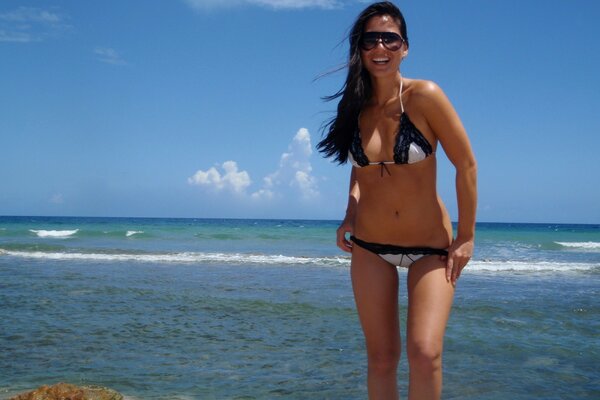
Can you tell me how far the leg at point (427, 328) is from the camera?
2664 mm

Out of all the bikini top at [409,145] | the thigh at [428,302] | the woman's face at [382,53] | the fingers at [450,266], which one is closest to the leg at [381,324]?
the thigh at [428,302]

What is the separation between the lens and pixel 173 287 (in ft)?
36.9

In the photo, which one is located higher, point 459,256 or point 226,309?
point 459,256

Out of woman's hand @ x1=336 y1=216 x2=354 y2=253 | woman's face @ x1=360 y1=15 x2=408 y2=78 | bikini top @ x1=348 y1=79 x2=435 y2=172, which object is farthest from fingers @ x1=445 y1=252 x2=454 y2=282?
woman's face @ x1=360 y1=15 x2=408 y2=78

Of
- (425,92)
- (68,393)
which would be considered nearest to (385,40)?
(425,92)

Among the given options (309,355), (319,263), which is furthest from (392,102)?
(319,263)

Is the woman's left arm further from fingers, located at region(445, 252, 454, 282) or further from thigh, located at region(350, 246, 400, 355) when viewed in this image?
thigh, located at region(350, 246, 400, 355)

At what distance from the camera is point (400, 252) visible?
117 inches

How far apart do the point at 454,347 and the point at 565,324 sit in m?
2.24

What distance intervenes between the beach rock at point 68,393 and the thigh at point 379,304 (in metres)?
2.41

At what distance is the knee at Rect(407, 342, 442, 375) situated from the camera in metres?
2.65

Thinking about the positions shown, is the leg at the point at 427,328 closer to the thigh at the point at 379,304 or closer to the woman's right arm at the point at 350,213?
the thigh at the point at 379,304

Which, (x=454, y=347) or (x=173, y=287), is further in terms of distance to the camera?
(x=173, y=287)

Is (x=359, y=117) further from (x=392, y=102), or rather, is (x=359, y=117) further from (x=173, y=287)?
(x=173, y=287)
